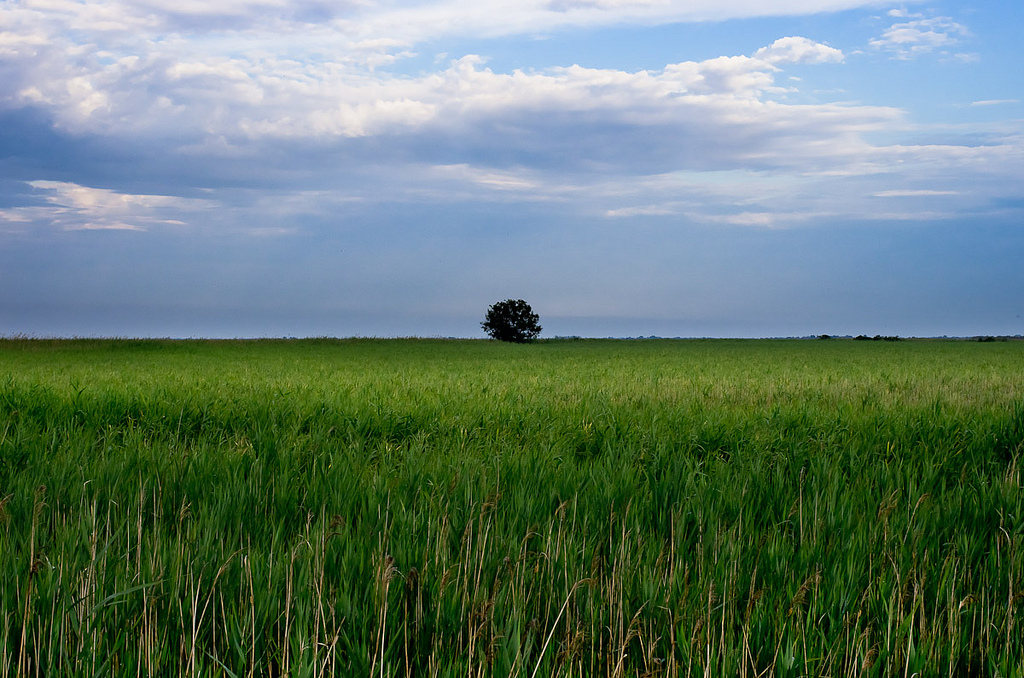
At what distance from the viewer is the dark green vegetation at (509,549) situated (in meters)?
2.98

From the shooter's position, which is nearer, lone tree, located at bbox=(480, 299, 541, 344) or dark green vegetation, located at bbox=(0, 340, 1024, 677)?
dark green vegetation, located at bbox=(0, 340, 1024, 677)

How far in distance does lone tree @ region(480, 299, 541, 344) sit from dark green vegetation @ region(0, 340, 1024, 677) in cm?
7746

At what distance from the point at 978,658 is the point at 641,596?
1535 mm

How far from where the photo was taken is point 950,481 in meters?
7.21

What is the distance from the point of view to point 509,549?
3887 millimetres

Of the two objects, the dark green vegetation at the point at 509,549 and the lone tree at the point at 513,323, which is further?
the lone tree at the point at 513,323

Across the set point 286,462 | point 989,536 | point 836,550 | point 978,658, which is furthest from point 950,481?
point 286,462

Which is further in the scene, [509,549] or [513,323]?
[513,323]

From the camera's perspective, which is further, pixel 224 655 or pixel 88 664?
pixel 224 655

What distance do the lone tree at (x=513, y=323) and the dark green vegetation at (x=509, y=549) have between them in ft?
254

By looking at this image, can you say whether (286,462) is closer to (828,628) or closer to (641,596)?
(641,596)

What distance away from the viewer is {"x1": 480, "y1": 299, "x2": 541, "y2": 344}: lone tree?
8762 centimetres

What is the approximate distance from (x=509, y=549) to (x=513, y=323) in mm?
83921

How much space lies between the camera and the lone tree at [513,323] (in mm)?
87625
